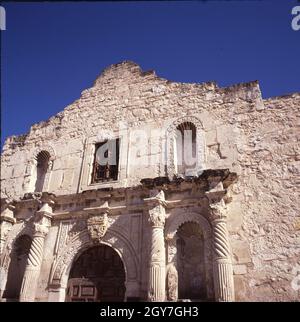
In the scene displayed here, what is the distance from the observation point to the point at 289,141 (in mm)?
6977

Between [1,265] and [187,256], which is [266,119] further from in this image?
[1,265]

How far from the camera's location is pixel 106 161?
8.60 meters

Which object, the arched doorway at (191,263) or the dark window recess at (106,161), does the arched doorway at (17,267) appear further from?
the arched doorway at (191,263)

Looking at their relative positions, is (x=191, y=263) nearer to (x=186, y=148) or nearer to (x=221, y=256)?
(x=221, y=256)

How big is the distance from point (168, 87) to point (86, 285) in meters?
5.51

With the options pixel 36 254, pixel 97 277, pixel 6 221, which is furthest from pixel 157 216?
pixel 6 221

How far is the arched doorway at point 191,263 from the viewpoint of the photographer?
6.35 m

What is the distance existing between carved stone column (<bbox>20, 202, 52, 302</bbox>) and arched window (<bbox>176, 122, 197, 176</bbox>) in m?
3.50

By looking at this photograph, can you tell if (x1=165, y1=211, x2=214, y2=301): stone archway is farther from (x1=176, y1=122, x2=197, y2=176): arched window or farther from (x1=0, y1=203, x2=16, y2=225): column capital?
(x1=0, y1=203, x2=16, y2=225): column capital

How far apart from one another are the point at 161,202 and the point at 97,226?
1.70m

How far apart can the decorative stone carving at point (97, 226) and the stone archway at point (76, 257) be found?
0.11 metres

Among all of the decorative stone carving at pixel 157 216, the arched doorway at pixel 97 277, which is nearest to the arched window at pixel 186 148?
the decorative stone carving at pixel 157 216

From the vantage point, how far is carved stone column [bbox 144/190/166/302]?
238 inches
